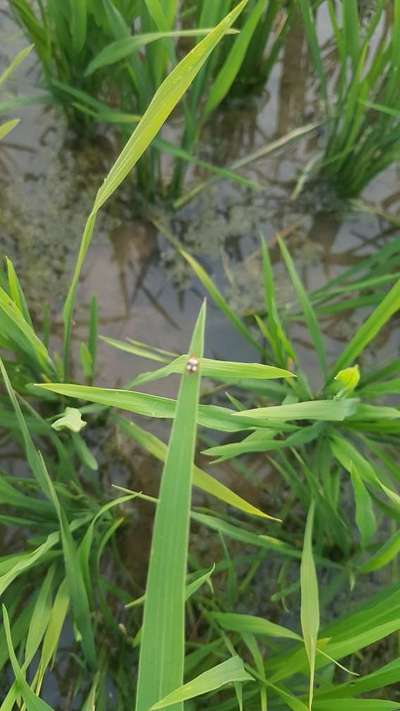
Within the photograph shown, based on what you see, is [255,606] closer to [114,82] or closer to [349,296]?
[349,296]

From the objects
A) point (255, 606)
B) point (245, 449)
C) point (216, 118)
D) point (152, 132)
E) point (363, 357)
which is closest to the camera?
point (152, 132)

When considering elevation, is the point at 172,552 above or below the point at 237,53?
below

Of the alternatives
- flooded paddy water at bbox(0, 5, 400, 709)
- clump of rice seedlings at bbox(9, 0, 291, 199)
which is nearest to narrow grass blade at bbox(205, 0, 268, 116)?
clump of rice seedlings at bbox(9, 0, 291, 199)

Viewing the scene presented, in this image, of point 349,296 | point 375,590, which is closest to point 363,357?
point 349,296

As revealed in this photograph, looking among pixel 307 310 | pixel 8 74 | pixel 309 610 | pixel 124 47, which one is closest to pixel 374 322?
pixel 307 310

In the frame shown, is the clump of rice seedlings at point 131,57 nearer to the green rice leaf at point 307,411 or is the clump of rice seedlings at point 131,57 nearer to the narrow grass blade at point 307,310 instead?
the narrow grass blade at point 307,310

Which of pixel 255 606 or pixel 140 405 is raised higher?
pixel 140 405

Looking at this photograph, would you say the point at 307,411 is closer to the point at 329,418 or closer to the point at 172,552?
the point at 329,418
